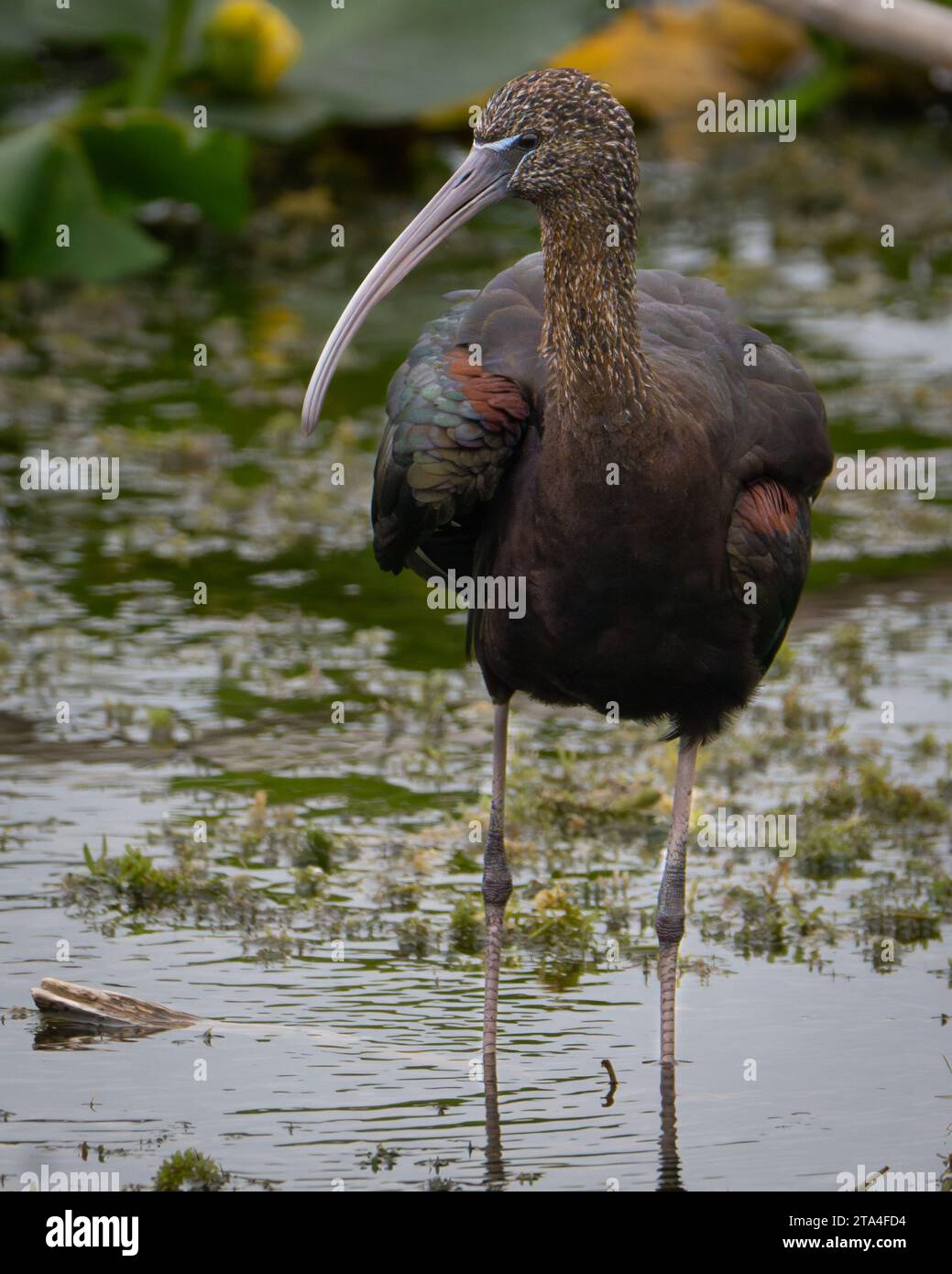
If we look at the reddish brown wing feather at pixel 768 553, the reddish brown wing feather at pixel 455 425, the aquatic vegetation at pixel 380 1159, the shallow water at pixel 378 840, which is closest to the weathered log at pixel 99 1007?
the shallow water at pixel 378 840

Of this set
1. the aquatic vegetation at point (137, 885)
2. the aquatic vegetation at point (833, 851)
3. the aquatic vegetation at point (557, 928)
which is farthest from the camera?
the aquatic vegetation at point (833, 851)

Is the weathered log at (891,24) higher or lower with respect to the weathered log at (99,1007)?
higher

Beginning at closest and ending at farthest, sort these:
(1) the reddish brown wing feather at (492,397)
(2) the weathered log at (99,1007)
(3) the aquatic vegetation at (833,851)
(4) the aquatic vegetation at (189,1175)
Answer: (4) the aquatic vegetation at (189,1175)
(1) the reddish brown wing feather at (492,397)
(2) the weathered log at (99,1007)
(3) the aquatic vegetation at (833,851)

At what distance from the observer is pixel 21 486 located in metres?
10.3

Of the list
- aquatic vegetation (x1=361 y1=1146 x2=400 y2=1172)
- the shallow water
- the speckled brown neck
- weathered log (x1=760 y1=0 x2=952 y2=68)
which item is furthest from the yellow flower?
aquatic vegetation (x1=361 y1=1146 x2=400 y2=1172)

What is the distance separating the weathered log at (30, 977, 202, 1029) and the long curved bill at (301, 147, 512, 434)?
1.68 m

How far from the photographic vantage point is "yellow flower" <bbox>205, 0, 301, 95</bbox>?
1370 cm

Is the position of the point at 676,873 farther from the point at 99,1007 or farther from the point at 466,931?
the point at 99,1007

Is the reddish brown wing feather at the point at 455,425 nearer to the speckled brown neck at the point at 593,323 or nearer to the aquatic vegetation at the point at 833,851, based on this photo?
the speckled brown neck at the point at 593,323

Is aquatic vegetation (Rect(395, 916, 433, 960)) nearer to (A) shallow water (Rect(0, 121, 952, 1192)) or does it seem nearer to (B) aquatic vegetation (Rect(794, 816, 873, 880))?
(A) shallow water (Rect(0, 121, 952, 1192))

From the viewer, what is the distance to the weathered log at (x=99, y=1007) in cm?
569

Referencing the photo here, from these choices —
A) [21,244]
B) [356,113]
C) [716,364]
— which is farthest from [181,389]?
[716,364]

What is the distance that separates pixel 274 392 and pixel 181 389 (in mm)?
517
